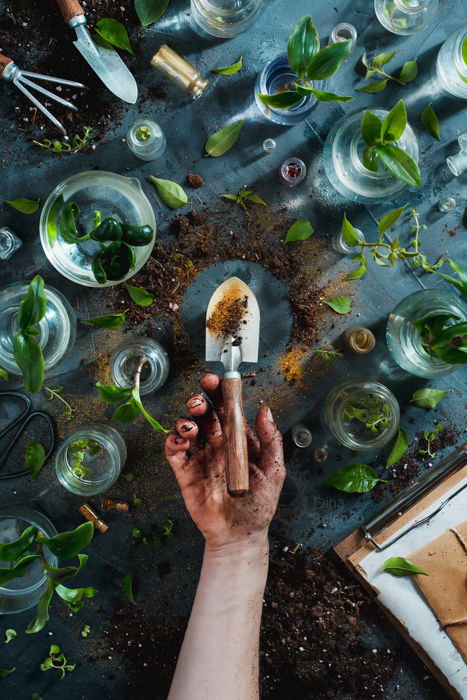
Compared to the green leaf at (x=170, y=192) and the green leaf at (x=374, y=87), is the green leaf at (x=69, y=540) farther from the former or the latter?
the green leaf at (x=374, y=87)

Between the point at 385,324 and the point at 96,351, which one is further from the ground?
the point at 96,351

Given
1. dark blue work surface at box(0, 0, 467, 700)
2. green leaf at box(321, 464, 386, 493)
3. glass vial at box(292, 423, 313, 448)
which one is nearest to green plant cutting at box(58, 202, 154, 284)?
dark blue work surface at box(0, 0, 467, 700)

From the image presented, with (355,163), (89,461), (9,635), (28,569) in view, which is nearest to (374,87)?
(355,163)

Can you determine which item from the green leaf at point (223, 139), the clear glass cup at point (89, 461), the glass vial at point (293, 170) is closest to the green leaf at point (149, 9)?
the green leaf at point (223, 139)

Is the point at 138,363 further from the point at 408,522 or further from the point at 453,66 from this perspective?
the point at 453,66

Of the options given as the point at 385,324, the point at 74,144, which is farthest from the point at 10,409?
the point at 385,324

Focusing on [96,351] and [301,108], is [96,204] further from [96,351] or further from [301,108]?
[301,108]
